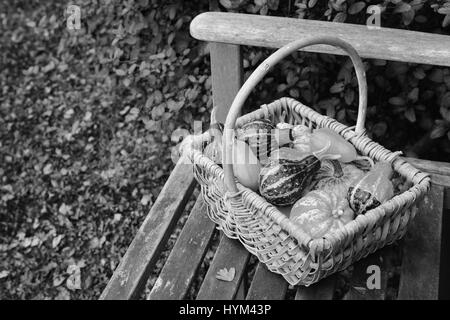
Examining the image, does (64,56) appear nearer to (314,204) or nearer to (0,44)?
(0,44)

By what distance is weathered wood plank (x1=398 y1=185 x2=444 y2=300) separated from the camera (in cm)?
153

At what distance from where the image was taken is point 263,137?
164 centimetres

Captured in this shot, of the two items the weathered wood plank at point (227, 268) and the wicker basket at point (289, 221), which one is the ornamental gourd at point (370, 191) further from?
the weathered wood plank at point (227, 268)

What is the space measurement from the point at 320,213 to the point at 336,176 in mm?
169

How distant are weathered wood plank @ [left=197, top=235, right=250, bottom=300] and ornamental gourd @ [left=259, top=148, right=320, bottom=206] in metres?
0.19

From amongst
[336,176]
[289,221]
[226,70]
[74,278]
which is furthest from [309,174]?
[74,278]

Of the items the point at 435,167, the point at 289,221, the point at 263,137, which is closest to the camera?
the point at 289,221

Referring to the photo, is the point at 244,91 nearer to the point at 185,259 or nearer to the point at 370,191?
the point at 370,191

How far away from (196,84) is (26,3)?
1771 mm

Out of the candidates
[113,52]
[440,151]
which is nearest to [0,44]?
[113,52]

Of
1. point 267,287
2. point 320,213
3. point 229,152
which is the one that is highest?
point 229,152

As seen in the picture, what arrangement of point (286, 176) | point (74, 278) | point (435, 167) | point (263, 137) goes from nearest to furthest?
1. point (286, 176)
2. point (263, 137)
3. point (435, 167)
4. point (74, 278)

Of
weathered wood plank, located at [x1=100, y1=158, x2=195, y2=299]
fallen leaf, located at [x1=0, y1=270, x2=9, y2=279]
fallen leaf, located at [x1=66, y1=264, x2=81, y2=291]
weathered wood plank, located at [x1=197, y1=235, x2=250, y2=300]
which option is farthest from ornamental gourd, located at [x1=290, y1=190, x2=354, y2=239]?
fallen leaf, located at [x1=0, y1=270, x2=9, y2=279]

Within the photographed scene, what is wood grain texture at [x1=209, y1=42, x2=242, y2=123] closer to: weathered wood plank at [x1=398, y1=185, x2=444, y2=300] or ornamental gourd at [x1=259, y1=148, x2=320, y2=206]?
ornamental gourd at [x1=259, y1=148, x2=320, y2=206]
